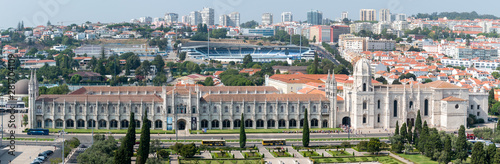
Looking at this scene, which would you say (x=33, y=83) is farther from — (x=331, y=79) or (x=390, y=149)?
(x=390, y=149)

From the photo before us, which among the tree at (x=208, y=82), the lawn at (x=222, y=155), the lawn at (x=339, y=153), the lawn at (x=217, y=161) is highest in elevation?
the tree at (x=208, y=82)

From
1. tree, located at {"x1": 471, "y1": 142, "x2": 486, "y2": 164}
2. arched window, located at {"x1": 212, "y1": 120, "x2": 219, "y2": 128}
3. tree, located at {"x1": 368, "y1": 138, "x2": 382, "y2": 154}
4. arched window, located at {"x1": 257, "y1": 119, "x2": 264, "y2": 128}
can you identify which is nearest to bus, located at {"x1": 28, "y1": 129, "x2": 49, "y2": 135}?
arched window, located at {"x1": 212, "y1": 120, "x2": 219, "y2": 128}

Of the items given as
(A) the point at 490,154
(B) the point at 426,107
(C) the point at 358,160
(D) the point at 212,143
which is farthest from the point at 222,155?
(B) the point at 426,107

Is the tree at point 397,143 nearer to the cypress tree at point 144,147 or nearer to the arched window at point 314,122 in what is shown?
the arched window at point 314,122

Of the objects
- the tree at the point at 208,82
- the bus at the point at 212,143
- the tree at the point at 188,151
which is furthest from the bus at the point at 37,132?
the tree at the point at 208,82

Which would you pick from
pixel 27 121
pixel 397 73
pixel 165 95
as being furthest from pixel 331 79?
pixel 397 73

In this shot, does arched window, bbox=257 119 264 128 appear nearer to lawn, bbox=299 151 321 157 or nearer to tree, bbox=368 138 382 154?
lawn, bbox=299 151 321 157

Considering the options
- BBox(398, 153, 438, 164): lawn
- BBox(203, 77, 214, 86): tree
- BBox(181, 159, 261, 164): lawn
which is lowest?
BBox(398, 153, 438, 164): lawn

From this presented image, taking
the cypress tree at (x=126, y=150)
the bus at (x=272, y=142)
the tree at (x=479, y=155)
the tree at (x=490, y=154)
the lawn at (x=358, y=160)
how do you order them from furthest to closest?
1. the bus at (x=272, y=142)
2. the lawn at (x=358, y=160)
3. the tree at (x=490, y=154)
4. the tree at (x=479, y=155)
5. the cypress tree at (x=126, y=150)

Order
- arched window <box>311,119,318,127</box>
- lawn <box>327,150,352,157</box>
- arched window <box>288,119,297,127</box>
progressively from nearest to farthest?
lawn <box>327,150,352,157</box> → arched window <box>288,119,297,127</box> → arched window <box>311,119,318,127</box>

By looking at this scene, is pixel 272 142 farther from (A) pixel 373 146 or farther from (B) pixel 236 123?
(B) pixel 236 123

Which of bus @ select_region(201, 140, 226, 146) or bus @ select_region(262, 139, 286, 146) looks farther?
bus @ select_region(262, 139, 286, 146)
